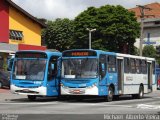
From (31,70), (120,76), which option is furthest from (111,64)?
(31,70)

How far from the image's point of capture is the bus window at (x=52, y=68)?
26.7 m

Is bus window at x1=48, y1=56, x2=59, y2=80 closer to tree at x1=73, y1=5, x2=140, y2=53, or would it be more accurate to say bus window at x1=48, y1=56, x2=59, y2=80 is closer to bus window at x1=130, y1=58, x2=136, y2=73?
bus window at x1=130, y1=58, x2=136, y2=73

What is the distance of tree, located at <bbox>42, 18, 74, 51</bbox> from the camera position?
8294 centimetres

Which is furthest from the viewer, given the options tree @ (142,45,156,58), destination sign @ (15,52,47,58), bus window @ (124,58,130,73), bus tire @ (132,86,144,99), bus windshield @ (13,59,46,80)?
tree @ (142,45,156,58)

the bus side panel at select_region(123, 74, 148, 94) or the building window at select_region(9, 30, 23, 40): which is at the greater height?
Result: the building window at select_region(9, 30, 23, 40)

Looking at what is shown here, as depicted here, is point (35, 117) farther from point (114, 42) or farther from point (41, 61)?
point (114, 42)

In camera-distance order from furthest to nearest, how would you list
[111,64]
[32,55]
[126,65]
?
[126,65] → [111,64] → [32,55]

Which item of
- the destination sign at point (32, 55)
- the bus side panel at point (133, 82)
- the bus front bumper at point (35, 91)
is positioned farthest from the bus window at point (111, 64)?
the bus front bumper at point (35, 91)

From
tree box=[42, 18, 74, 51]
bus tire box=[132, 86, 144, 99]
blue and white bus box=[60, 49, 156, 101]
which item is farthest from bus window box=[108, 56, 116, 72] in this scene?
tree box=[42, 18, 74, 51]

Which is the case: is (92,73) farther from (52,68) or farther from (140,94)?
(140,94)

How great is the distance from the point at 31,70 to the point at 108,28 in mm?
44994

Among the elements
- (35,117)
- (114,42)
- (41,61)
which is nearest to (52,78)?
(41,61)

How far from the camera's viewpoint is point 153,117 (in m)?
17.6

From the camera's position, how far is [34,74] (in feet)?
86.3
